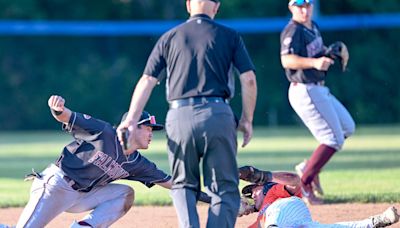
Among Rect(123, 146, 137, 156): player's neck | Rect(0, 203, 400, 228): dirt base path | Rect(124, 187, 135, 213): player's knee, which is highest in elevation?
Rect(123, 146, 137, 156): player's neck

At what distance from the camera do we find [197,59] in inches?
255

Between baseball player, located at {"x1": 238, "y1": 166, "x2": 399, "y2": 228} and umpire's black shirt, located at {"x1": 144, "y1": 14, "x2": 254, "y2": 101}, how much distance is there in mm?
1085

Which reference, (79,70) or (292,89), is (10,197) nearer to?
(292,89)

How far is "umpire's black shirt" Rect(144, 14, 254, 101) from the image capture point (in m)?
6.48

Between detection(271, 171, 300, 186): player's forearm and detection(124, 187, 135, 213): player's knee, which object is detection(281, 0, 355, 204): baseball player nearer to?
detection(271, 171, 300, 186): player's forearm

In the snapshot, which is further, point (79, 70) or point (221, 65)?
point (79, 70)

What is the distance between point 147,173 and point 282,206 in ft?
3.18

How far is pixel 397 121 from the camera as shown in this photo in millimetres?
26297

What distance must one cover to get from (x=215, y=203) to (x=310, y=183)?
141 inches

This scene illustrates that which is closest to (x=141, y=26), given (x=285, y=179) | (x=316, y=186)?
(x=316, y=186)

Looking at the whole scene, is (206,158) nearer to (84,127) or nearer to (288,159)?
(84,127)

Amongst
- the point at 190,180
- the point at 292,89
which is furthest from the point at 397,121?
the point at 190,180

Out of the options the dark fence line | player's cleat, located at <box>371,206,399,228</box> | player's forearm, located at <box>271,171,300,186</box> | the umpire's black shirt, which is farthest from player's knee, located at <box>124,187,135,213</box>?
the dark fence line

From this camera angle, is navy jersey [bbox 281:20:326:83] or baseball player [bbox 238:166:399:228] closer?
baseball player [bbox 238:166:399:228]
